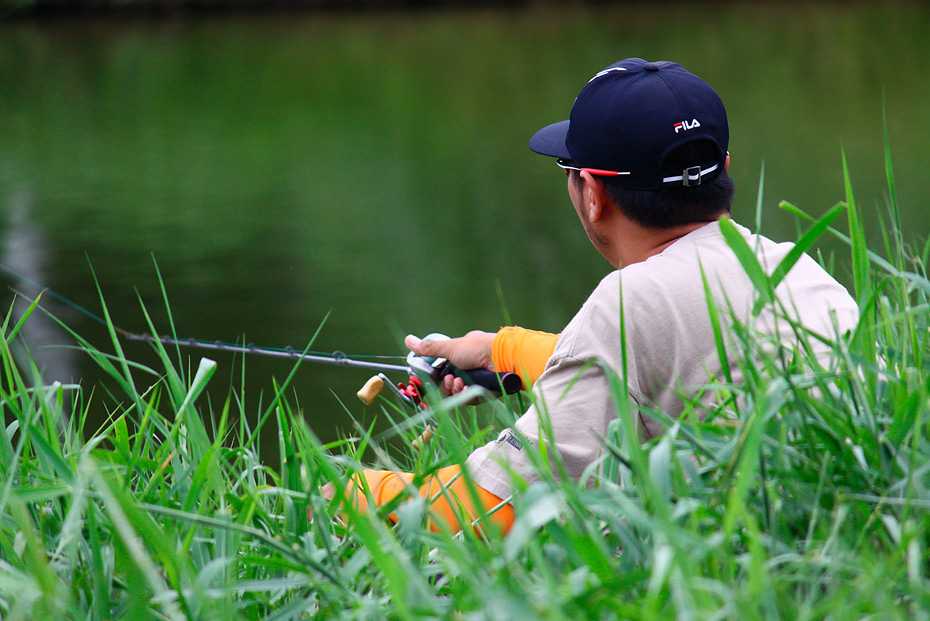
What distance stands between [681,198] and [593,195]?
126 millimetres

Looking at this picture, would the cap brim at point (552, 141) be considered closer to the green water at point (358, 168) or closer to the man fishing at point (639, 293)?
the man fishing at point (639, 293)

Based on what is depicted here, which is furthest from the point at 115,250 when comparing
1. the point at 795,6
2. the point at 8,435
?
the point at 795,6

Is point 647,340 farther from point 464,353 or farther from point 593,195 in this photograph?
point 464,353

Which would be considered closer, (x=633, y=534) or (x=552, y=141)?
(x=633, y=534)

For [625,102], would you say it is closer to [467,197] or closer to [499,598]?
[499,598]

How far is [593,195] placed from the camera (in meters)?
1.34

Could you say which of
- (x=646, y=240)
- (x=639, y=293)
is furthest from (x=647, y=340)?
(x=646, y=240)

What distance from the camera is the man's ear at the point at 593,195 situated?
1331 millimetres

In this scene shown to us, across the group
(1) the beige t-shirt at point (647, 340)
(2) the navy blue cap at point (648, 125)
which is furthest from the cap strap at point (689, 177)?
(1) the beige t-shirt at point (647, 340)

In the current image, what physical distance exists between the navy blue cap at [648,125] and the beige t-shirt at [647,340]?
133 millimetres

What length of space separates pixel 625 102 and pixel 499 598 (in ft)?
2.69

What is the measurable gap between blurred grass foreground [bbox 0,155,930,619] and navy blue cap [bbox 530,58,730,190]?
A: 219mm

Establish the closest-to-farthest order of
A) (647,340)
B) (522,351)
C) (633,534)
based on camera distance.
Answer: (633,534), (647,340), (522,351)

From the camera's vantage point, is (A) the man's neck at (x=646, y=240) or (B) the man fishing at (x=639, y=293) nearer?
(B) the man fishing at (x=639, y=293)
